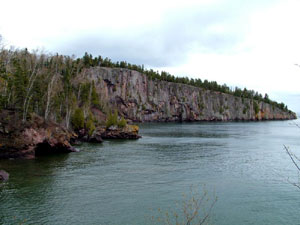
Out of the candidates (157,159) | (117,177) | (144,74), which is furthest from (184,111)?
(117,177)

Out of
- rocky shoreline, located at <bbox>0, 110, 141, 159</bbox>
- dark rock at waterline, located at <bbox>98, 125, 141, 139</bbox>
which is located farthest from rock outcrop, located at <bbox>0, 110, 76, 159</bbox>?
dark rock at waterline, located at <bbox>98, 125, 141, 139</bbox>

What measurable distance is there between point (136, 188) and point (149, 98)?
462 ft

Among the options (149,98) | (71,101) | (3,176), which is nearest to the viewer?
(3,176)

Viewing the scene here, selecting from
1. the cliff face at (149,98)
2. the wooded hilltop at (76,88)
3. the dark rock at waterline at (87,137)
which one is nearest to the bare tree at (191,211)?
the wooded hilltop at (76,88)

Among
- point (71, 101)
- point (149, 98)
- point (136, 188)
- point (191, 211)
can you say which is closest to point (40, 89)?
point (71, 101)

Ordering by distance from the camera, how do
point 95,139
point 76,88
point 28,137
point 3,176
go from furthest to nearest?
point 76,88 < point 95,139 < point 28,137 < point 3,176

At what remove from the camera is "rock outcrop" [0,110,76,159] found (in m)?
37.6

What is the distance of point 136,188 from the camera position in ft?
82.7

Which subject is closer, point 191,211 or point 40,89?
point 191,211

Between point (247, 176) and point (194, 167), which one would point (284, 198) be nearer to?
point (247, 176)

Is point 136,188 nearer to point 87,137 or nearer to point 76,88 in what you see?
point 87,137

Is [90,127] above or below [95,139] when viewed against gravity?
above

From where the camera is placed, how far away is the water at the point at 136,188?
63.1 feet

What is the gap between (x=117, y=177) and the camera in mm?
29062
